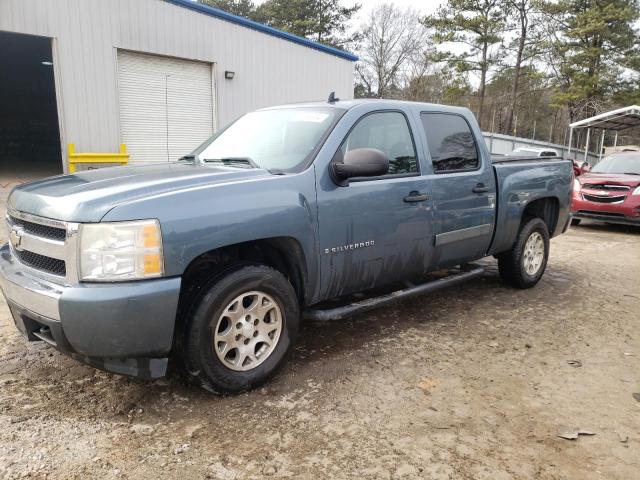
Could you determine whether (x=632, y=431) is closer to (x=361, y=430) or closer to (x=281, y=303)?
(x=361, y=430)

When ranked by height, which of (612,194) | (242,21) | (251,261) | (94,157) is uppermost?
(242,21)

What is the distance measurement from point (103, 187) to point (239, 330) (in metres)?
1.13

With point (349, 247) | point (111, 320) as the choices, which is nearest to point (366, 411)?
point (349, 247)

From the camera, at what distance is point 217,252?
3.06 meters

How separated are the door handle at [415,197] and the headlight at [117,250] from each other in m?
2.01

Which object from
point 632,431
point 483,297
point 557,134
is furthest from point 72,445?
point 557,134

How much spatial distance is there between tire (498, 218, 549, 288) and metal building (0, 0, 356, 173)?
9.06m

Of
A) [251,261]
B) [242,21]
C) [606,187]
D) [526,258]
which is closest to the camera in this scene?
[251,261]

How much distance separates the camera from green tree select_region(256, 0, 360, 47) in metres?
35.2

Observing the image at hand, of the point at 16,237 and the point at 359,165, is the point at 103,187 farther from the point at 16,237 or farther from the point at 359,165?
the point at 359,165

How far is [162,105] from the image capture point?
40.5ft

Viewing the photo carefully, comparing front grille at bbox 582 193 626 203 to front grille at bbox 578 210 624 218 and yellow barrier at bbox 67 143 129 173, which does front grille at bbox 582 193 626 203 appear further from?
yellow barrier at bbox 67 143 129 173

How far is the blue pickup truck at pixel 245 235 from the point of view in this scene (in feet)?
8.40

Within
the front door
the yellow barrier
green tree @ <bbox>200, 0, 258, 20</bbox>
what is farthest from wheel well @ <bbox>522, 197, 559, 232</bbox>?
green tree @ <bbox>200, 0, 258, 20</bbox>
